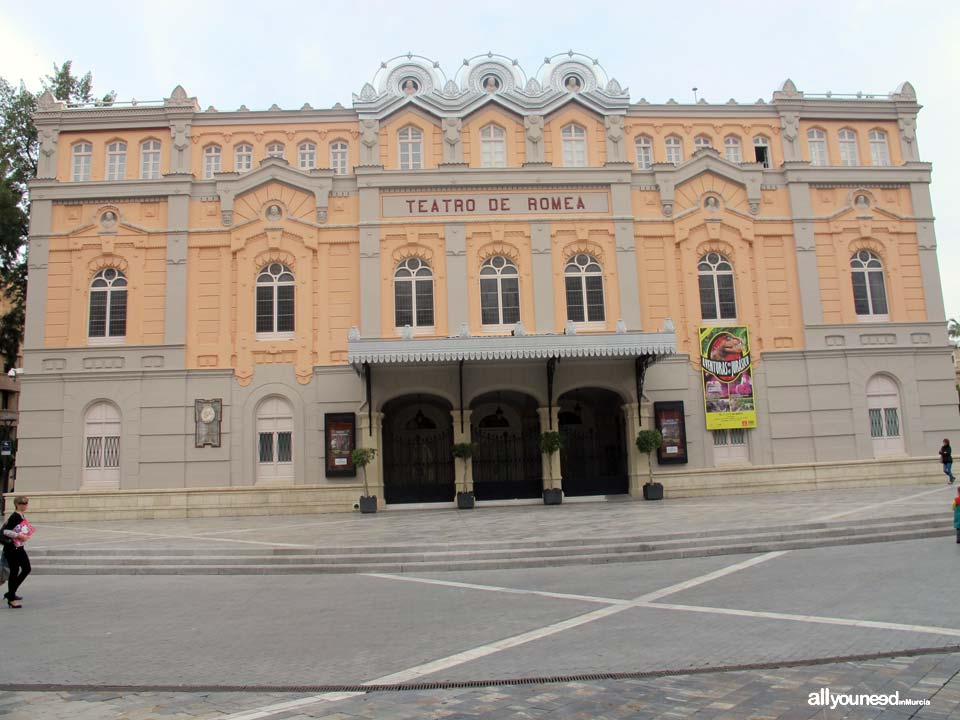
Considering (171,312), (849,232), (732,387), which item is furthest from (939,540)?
(171,312)

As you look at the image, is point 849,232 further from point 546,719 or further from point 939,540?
point 546,719

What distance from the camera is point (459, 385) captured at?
24844 millimetres

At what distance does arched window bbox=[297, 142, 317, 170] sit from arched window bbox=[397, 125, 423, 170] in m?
3.10

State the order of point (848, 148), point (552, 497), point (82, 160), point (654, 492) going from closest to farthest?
point (654, 492) < point (552, 497) < point (82, 160) < point (848, 148)

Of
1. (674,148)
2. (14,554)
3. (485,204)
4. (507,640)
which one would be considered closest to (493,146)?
(485,204)

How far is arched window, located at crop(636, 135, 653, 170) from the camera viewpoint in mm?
27375

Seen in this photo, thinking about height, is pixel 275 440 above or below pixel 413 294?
below

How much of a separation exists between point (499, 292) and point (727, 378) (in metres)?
8.32

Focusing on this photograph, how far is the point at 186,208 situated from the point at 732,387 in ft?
64.6

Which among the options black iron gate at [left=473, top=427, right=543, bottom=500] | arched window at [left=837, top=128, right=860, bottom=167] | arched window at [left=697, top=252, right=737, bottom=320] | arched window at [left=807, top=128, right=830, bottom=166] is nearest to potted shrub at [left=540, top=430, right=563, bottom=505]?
black iron gate at [left=473, top=427, right=543, bottom=500]

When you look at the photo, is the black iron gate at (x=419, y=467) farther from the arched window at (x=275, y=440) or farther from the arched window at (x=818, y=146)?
the arched window at (x=818, y=146)

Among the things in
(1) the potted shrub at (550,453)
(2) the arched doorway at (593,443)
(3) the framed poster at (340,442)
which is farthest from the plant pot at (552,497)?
(3) the framed poster at (340,442)

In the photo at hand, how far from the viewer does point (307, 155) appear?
26938mm

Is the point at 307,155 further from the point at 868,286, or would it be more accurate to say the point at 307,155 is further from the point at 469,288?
the point at 868,286
